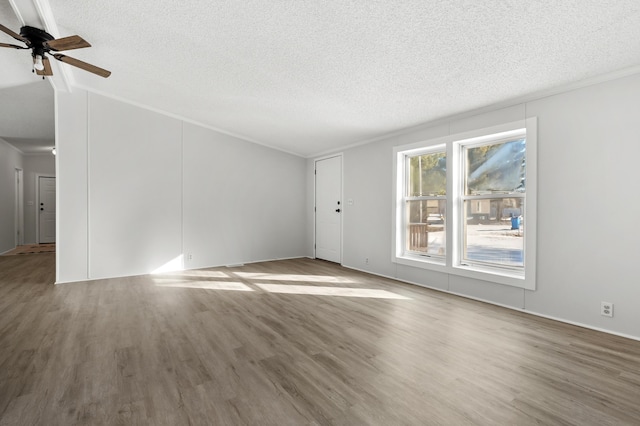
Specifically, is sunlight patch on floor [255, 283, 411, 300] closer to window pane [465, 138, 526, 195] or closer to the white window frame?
the white window frame

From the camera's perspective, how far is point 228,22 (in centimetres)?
277

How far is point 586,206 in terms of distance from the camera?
3.01 meters

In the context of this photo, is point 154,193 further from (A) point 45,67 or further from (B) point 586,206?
(B) point 586,206

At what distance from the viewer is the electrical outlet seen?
2.85 m

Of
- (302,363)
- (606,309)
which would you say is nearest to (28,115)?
(302,363)

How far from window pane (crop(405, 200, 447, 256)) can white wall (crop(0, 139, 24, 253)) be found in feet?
30.5

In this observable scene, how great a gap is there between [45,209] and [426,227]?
10647mm

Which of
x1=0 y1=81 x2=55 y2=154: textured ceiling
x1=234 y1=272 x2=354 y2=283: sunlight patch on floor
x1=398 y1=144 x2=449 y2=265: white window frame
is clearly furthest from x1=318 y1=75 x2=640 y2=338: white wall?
x1=0 y1=81 x2=55 y2=154: textured ceiling

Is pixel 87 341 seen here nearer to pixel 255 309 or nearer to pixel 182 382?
pixel 182 382

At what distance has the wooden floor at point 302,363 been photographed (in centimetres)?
174

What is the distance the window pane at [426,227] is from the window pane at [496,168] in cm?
51

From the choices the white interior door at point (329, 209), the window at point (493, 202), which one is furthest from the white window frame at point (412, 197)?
the white interior door at point (329, 209)

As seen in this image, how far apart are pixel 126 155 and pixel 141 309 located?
2.90 m

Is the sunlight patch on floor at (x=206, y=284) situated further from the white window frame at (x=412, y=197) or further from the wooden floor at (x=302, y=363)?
the white window frame at (x=412, y=197)
